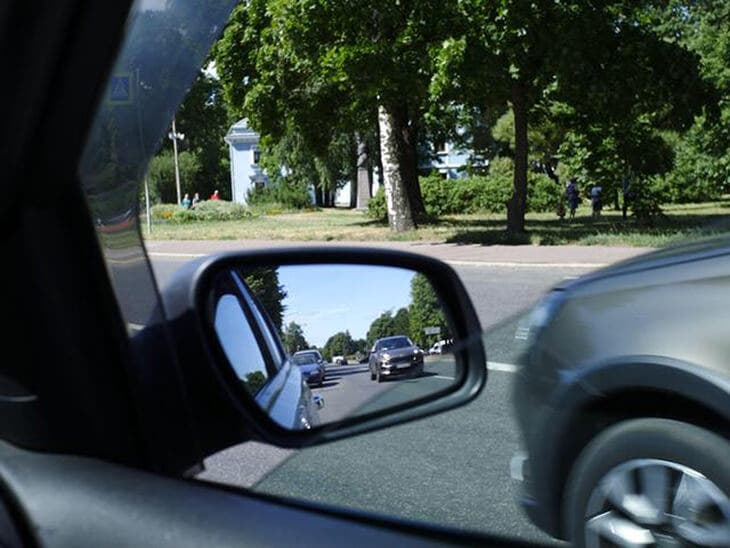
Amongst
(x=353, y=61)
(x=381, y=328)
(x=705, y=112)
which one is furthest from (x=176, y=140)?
(x=353, y=61)

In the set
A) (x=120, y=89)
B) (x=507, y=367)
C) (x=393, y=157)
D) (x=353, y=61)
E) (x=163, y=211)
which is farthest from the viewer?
(x=393, y=157)

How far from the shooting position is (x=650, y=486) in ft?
6.19

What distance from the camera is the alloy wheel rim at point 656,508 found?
1659 mm

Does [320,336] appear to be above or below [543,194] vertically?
above

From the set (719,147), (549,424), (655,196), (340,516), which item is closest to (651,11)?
(719,147)

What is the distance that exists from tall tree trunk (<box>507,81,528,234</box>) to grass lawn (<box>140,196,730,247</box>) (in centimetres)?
26

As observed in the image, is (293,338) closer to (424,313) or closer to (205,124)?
(424,313)

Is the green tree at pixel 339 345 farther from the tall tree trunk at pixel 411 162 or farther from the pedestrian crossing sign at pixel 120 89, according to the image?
the tall tree trunk at pixel 411 162

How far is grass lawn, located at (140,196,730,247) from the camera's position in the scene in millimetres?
3094

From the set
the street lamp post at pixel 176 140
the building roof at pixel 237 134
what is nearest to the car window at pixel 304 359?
the street lamp post at pixel 176 140

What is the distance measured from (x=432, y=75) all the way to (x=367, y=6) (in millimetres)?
2583

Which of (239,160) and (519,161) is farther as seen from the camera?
(519,161)

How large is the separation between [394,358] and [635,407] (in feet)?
2.25

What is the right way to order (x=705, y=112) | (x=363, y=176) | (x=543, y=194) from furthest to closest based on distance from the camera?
(x=363, y=176) → (x=543, y=194) → (x=705, y=112)
